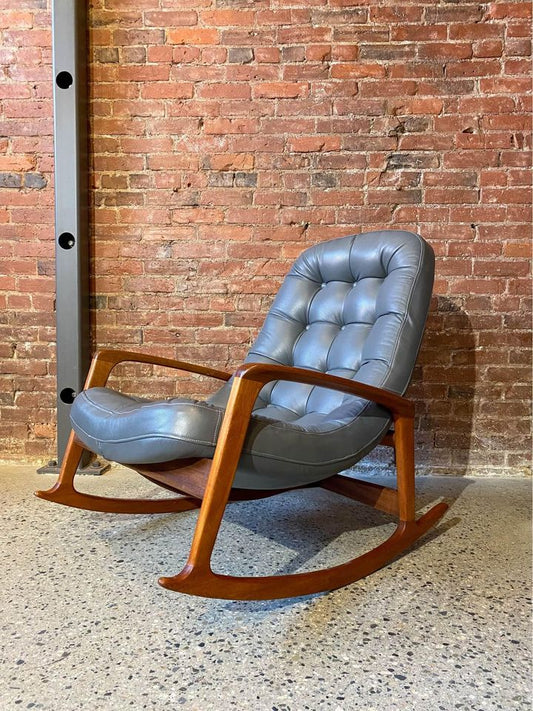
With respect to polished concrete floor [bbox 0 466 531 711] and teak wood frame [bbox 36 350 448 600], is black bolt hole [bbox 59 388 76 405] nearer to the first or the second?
polished concrete floor [bbox 0 466 531 711]

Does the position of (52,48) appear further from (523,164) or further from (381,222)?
(523,164)

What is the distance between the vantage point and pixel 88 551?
139 cm

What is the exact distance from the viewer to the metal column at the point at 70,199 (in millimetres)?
1968

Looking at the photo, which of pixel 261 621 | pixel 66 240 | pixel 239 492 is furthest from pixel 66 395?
pixel 261 621

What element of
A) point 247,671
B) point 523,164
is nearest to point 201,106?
point 523,164

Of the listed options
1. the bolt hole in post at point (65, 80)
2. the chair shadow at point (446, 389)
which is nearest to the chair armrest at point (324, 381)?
Answer: the chair shadow at point (446, 389)

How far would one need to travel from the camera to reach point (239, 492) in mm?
1427

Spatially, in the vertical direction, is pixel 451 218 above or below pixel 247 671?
above

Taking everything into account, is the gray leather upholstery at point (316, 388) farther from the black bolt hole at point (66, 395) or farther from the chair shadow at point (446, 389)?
the black bolt hole at point (66, 395)

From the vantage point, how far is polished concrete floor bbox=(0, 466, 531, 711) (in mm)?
893

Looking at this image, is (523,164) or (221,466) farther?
(523,164)

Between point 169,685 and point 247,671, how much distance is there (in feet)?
0.47

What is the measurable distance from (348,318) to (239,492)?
2.12 ft

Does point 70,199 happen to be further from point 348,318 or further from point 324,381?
point 324,381
